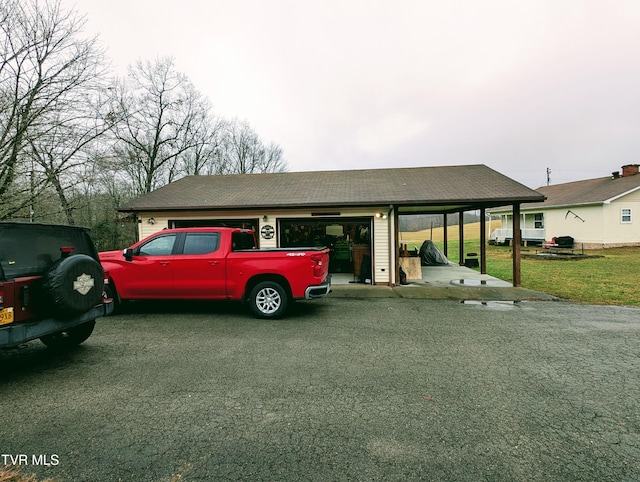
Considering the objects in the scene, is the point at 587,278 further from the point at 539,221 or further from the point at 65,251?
the point at 539,221

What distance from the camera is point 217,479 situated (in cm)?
229

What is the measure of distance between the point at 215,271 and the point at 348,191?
6463mm

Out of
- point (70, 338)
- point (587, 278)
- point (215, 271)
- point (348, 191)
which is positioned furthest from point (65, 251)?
point (587, 278)

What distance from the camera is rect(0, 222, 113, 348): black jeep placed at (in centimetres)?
358

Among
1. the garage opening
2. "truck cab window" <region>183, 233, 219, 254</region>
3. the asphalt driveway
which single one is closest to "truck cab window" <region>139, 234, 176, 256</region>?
"truck cab window" <region>183, 233, 219, 254</region>

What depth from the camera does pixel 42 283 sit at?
12.5 ft

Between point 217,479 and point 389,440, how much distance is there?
1310 millimetres

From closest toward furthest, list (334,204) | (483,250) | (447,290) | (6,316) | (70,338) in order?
(6,316) < (70,338) < (447,290) < (334,204) < (483,250)

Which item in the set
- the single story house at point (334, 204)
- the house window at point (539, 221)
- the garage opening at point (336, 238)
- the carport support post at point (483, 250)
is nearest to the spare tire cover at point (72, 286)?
the single story house at point (334, 204)

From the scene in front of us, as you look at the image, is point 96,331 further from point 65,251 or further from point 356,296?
point 356,296

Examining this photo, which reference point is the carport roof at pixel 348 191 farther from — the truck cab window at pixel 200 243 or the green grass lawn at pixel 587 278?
the truck cab window at pixel 200 243

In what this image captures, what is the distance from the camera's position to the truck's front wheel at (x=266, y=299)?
6.85m

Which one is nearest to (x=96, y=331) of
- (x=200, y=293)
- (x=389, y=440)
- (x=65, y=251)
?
(x=200, y=293)

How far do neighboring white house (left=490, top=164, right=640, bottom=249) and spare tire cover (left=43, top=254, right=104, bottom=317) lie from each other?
74.2 feet
